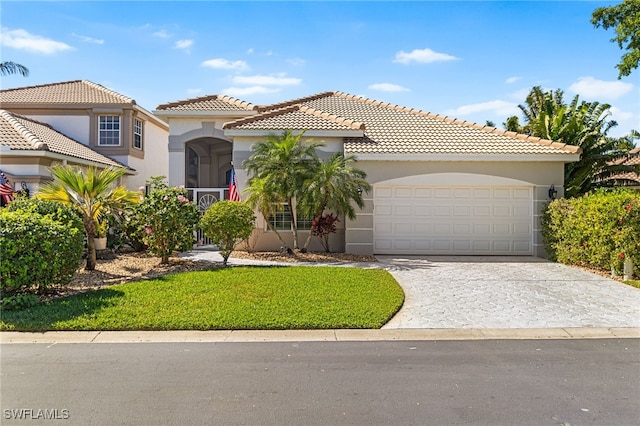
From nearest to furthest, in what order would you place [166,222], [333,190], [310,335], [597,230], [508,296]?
[310,335] < [508,296] < [166,222] < [597,230] < [333,190]

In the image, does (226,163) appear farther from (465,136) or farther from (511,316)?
(511,316)

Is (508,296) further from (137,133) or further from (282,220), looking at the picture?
(137,133)

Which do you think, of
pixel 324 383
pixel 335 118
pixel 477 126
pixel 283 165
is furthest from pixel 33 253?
pixel 477 126

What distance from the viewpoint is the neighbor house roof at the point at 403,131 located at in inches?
569

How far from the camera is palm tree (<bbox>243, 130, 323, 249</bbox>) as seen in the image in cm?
1295

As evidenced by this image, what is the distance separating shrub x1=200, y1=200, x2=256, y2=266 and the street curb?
5029 millimetres

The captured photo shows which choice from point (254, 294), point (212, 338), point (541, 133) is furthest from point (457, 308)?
point (541, 133)

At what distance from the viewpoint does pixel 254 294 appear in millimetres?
8344

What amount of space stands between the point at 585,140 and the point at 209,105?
15.4 m

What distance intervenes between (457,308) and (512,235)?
779cm

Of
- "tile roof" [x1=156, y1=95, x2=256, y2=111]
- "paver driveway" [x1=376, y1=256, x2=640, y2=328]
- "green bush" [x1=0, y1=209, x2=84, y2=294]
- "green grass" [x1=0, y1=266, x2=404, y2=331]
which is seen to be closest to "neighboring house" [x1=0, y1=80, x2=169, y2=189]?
"tile roof" [x1=156, y1=95, x2=256, y2=111]

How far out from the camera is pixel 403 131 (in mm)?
16344

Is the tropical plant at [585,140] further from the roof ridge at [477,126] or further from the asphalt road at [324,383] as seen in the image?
the asphalt road at [324,383]

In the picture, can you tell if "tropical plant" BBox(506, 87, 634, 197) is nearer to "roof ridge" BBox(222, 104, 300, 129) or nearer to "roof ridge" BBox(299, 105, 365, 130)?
"roof ridge" BBox(299, 105, 365, 130)
